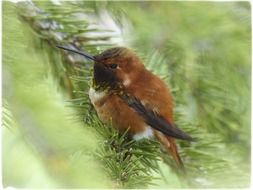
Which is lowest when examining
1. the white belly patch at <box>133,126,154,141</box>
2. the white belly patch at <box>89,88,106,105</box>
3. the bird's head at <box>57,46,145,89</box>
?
the white belly patch at <box>133,126,154,141</box>

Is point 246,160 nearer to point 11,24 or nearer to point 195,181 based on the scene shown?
point 195,181

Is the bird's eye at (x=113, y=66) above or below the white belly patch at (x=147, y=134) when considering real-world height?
above

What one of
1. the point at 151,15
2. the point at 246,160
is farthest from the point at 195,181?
the point at 151,15

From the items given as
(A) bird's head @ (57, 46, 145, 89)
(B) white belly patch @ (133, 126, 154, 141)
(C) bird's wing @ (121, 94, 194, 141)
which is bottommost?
(B) white belly patch @ (133, 126, 154, 141)

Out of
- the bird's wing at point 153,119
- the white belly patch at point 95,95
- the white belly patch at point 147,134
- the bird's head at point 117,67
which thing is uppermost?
the bird's head at point 117,67

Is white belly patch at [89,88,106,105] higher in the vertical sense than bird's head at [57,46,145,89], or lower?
lower
